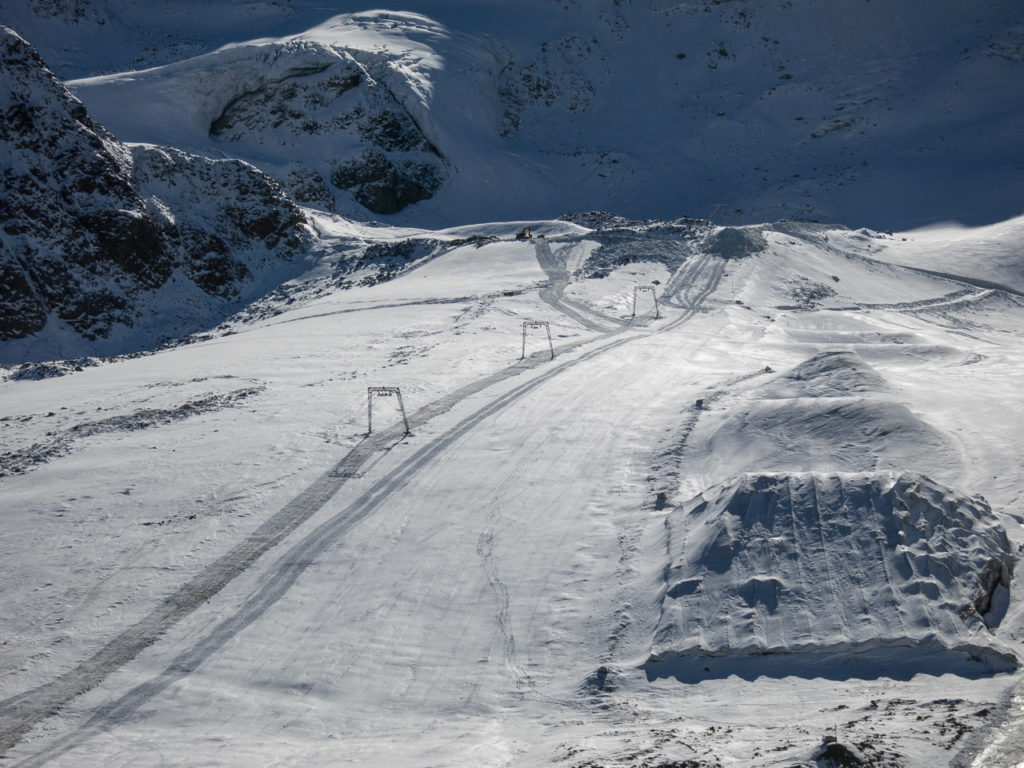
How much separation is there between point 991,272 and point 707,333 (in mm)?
15970

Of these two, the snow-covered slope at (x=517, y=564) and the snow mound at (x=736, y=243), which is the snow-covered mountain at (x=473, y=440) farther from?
the snow mound at (x=736, y=243)

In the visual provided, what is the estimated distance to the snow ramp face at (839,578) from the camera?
10305mm

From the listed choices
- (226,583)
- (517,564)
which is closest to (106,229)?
(226,583)

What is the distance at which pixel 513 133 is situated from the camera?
60250mm

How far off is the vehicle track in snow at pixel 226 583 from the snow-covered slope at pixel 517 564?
0.05 m

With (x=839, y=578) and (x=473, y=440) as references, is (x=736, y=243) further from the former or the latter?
(x=839, y=578)

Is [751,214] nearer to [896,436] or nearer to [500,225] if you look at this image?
[500,225]

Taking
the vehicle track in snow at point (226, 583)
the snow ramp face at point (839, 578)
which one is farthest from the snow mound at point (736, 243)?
the snow ramp face at point (839, 578)

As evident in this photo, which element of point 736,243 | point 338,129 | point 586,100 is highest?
point 586,100

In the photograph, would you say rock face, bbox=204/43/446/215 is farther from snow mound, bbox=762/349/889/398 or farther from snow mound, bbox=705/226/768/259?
snow mound, bbox=762/349/889/398

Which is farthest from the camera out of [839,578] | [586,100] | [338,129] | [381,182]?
[586,100]

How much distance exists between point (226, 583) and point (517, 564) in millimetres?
4272

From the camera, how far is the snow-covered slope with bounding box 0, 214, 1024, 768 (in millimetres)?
9719

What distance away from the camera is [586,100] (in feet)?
209
